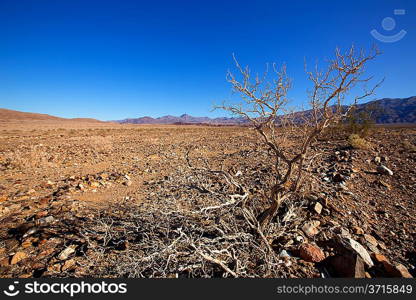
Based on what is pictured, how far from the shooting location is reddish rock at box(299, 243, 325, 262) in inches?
105

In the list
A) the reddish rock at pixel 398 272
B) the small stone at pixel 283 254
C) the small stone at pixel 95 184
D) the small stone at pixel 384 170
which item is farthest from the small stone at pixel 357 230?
the small stone at pixel 95 184

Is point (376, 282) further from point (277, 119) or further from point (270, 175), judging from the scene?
point (270, 175)

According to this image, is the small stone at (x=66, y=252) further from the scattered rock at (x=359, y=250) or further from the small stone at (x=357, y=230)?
the small stone at (x=357, y=230)

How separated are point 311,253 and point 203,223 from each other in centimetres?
157

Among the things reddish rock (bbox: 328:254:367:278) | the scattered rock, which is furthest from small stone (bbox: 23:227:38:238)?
the scattered rock

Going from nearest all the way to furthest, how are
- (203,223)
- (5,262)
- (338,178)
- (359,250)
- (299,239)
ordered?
(359,250)
(5,262)
(299,239)
(203,223)
(338,178)

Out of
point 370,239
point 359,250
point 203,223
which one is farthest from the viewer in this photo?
point 203,223

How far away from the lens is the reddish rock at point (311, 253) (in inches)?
105

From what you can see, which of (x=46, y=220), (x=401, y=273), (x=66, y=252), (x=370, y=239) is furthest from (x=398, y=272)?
(x=46, y=220)

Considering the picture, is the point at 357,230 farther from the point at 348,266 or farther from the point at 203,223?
the point at 203,223

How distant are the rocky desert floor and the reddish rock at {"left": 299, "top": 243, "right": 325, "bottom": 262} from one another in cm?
1

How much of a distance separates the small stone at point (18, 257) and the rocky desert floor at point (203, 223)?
0.03ft

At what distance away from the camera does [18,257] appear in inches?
113

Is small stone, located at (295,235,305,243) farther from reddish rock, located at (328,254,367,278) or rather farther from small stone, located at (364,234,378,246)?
small stone, located at (364,234,378,246)
